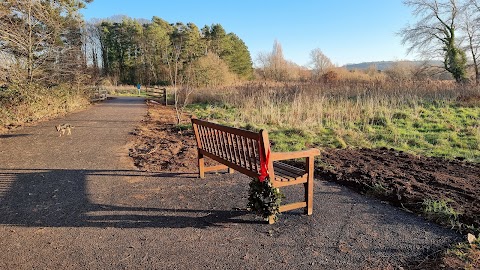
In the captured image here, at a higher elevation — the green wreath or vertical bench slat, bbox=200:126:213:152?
vertical bench slat, bbox=200:126:213:152

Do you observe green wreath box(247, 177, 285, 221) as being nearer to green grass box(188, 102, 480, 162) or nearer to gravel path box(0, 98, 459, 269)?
gravel path box(0, 98, 459, 269)

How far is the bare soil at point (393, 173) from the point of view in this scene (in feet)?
14.3

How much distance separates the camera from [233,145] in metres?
4.51

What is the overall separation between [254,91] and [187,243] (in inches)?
555

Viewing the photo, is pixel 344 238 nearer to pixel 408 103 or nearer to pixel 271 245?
pixel 271 245

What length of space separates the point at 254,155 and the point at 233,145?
576 millimetres

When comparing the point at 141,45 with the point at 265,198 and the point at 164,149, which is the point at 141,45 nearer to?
the point at 164,149

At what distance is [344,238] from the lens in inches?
138

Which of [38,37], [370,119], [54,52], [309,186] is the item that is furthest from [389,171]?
[54,52]

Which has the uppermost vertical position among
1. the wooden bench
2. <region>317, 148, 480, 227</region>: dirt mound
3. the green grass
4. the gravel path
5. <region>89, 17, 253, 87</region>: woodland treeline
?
<region>89, 17, 253, 87</region>: woodland treeline

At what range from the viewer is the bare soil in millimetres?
4363

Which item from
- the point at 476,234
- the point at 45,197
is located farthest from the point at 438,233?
the point at 45,197

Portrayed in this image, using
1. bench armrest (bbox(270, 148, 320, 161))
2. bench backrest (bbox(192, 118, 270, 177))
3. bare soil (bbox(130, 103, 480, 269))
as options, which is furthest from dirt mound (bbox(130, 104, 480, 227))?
bench armrest (bbox(270, 148, 320, 161))

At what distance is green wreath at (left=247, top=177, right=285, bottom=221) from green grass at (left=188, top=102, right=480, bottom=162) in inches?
162
